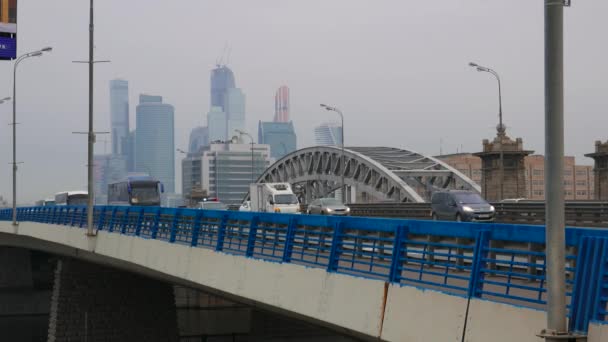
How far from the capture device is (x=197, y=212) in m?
22.1

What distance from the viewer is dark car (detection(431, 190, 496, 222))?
38.0 meters

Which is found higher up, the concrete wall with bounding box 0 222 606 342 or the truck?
the truck

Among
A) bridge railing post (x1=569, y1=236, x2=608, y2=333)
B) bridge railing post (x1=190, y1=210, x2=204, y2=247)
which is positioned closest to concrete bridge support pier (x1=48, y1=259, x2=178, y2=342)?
bridge railing post (x1=190, y1=210, x2=204, y2=247)

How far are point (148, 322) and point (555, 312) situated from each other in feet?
94.9

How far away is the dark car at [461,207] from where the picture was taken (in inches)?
1496

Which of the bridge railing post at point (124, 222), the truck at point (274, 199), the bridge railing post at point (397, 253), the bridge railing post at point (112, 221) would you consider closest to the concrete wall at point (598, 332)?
the bridge railing post at point (397, 253)

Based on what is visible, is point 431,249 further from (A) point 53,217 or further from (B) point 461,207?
(A) point 53,217

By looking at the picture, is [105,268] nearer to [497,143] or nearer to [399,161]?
[497,143]

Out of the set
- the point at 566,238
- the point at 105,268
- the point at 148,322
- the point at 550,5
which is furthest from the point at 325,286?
the point at 105,268

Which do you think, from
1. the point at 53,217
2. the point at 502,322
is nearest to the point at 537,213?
the point at 53,217

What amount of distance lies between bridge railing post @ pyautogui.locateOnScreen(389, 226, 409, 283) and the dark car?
25.5m

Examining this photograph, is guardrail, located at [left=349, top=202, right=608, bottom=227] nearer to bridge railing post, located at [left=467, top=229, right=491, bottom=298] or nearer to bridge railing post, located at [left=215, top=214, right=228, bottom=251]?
bridge railing post, located at [left=215, top=214, right=228, bottom=251]

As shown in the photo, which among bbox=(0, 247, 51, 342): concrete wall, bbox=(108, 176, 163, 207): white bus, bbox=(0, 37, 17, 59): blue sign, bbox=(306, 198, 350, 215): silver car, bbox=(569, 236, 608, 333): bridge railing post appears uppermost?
bbox=(0, 37, 17, 59): blue sign

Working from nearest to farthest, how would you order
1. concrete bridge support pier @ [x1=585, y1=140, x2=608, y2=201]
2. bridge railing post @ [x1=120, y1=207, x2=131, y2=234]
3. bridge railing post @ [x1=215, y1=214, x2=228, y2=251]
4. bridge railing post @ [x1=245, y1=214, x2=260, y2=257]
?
bridge railing post @ [x1=245, y1=214, x2=260, y2=257]
bridge railing post @ [x1=215, y1=214, x2=228, y2=251]
bridge railing post @ [x1=120, y1=207, x2=131, y2=234]
concrete bridge support pier @ [x1=585, y1=140, x2=608, y2=201]
